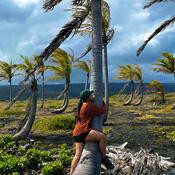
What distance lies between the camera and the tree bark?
10.2 feet

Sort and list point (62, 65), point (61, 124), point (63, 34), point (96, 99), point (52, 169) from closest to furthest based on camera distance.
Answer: point (96, 99) → point (52, 169) → point (63, 34) → point (61, 124) → point (62, 65)

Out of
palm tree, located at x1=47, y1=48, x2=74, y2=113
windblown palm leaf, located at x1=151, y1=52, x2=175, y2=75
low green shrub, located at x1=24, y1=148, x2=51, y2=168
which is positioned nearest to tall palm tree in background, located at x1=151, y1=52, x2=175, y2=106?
windblown palm leaf, located at x1=151, y1=52, x2=175, y2=75

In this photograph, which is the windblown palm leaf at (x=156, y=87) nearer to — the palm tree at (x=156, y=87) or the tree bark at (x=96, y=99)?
the palm tree at (x=156, y=87)

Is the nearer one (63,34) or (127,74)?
(63,34)

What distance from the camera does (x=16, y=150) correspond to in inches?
238

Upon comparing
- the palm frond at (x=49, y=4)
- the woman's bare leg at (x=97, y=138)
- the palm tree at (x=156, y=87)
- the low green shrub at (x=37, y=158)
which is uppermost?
the palm frond at (x=49, y=4)

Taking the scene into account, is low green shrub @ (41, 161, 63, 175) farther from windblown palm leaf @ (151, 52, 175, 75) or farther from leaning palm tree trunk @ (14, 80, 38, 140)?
windblown palm leaf @ (151, 52, 175, 75)

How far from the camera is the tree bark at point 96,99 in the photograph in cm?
311

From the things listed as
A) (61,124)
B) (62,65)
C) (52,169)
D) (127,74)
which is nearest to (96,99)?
(52,169)

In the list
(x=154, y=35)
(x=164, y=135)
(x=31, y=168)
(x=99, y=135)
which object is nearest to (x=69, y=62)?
(x=154, y=35)

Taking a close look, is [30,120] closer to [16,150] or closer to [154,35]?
[16,150]

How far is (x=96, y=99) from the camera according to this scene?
3.49 metres

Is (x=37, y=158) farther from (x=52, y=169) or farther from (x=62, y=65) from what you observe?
(x=62, y=65)

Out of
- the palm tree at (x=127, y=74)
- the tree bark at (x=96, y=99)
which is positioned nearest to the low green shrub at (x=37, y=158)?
the tree bark at (x=96, y=99)
